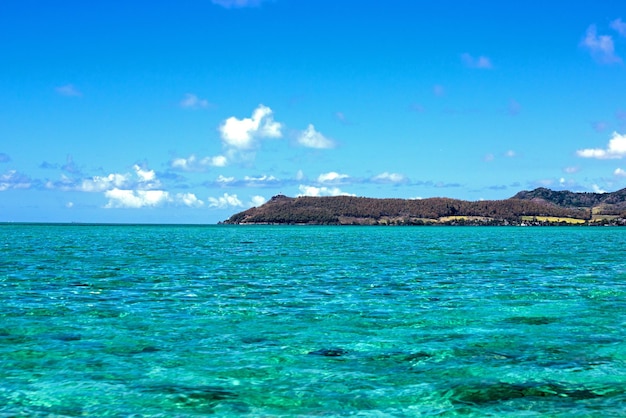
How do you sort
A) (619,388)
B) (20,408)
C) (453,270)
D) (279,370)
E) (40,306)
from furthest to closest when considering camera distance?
(453,270) → (40,306) → (279,370) → (619,388) → (20,408)

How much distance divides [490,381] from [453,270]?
3743 centimetres

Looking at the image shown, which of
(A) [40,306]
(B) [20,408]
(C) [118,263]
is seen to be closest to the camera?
(B) [20,408]

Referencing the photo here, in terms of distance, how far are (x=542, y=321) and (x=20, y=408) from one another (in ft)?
67.7

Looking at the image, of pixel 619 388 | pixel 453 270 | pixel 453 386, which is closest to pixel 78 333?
pixel 453 386

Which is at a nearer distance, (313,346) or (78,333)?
Result: (313,346)

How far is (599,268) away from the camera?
5650 cm

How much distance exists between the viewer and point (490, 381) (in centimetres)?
1730

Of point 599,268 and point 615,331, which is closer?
point 615,331

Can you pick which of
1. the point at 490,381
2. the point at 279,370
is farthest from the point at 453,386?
the point at 279,370

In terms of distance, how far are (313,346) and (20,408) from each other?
978 cm

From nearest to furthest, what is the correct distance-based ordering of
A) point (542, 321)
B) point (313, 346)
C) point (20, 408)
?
1. point (20, 408)
2. point (313, 346)
3. point (542, 321)

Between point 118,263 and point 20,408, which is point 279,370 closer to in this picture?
point 20,408

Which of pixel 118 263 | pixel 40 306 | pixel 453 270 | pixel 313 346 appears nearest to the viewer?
pixel 313 346

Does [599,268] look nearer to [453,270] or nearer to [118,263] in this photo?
[453,270]
